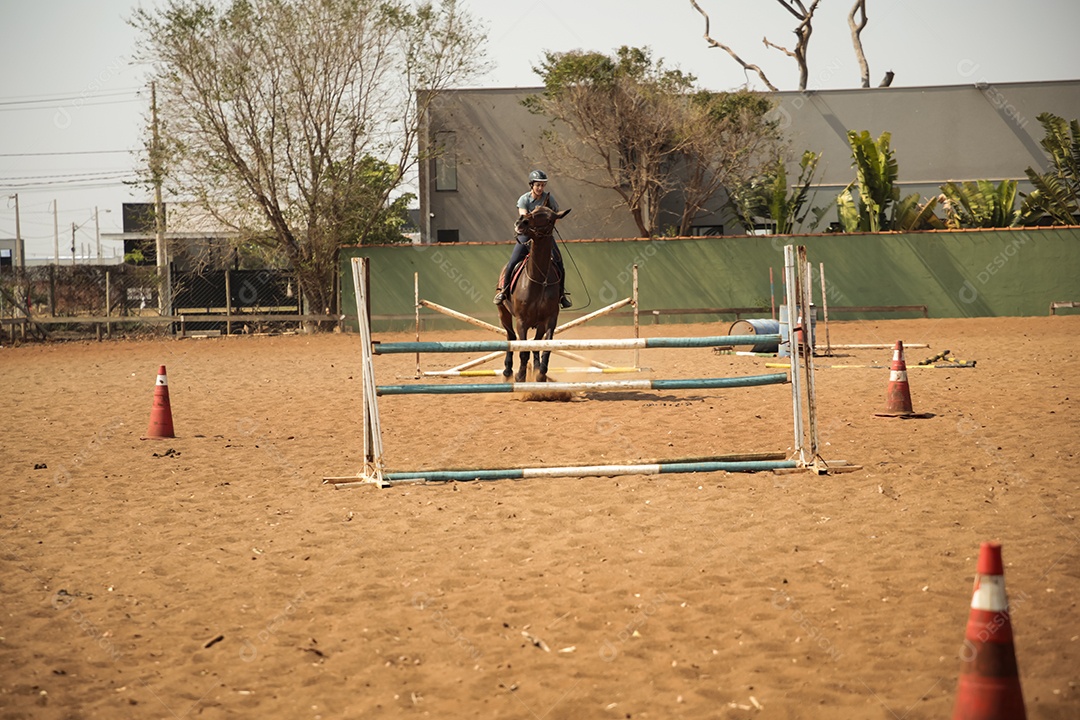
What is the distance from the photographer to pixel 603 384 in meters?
8.12

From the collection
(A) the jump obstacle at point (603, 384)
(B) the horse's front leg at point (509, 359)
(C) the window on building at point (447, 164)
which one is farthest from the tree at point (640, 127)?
(A) the jump obstacle at point (603, 384)

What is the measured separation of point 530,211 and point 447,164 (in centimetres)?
2206

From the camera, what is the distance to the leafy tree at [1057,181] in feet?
99.3

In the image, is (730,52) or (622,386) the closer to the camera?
(622,386)

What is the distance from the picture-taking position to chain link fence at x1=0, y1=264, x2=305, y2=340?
86.7 ft

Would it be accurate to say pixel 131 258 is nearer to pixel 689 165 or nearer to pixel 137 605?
pixel 689 165

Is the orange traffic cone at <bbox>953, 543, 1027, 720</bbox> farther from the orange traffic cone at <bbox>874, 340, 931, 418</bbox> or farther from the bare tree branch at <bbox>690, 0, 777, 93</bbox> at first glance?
the bare tree branch at <bbox>690, 0, 777, 93</bbox>

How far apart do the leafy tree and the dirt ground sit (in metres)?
22.7

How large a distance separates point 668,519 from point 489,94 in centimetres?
2832

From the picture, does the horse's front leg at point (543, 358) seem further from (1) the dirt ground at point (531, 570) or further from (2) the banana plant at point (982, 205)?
(2) the banana plant at point (982, 205)

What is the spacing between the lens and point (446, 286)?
27156 mm

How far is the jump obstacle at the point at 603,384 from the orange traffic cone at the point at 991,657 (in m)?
4.33

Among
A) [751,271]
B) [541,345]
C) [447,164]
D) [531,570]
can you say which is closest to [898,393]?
[541,345]

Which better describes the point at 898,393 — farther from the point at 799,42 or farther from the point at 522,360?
the point at 799,42
